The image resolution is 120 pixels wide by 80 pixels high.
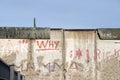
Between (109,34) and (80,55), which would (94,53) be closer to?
(80,55)

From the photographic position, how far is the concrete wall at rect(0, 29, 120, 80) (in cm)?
1991

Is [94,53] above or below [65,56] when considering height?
above

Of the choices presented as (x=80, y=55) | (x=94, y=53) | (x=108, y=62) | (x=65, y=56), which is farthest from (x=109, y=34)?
(x=65, y=56)

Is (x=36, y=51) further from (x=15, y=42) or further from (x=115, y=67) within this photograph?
(x=115, y=67)

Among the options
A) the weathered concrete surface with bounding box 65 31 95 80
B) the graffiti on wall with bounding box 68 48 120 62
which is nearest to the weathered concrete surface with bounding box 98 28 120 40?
the weathered concrete surface with bounding box 65 31 95 80

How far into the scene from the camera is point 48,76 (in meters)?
19.9

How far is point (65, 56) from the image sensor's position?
20.1 meters

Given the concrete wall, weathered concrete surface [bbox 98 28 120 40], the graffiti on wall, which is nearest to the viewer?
the concrete wall

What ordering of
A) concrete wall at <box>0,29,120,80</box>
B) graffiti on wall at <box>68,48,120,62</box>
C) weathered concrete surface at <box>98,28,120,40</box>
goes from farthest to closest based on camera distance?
weathered concrete surface at <box>98,28,120,40</box>
graffiti on wall at <box>68,48,120,62</box>
concrete wall at <box>0,29,120,80</box>

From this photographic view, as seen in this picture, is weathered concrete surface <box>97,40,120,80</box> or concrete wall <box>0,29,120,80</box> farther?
weathered concrete surface <box>97,40,120,80</box>

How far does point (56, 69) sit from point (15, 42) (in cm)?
236

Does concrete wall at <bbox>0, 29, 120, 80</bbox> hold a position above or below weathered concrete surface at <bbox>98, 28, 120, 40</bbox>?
below

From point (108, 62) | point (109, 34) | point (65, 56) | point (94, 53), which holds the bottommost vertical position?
point (108, 62)

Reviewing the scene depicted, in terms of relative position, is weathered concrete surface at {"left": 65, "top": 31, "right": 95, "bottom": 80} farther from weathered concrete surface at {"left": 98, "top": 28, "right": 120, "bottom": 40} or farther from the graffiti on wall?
weathered concrete surface at {"left": 98, "top": 28, "right": 120, "bottom": 40}
